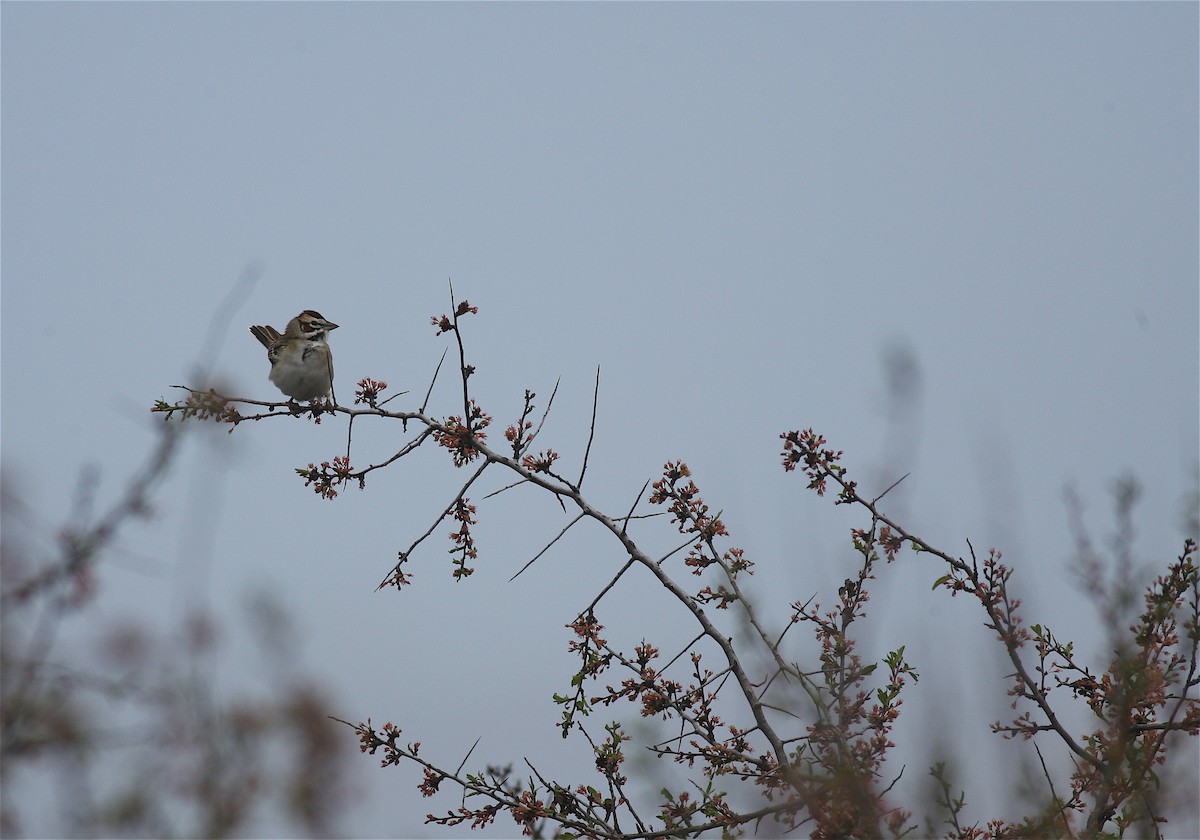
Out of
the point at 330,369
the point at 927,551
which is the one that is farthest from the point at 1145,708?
the point at 330,369

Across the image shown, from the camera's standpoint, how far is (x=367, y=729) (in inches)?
186

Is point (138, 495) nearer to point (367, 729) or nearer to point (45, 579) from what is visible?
point (45, 579)

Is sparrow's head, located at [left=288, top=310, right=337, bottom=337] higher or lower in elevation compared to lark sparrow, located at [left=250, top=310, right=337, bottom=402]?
higher

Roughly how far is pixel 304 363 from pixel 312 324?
0.53 metres

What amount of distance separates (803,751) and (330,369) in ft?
20.3

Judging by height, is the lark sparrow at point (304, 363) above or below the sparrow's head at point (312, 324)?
below

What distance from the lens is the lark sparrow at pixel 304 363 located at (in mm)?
9180

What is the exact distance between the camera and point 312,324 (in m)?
9.59

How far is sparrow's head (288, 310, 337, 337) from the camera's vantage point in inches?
375

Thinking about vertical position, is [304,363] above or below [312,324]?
below

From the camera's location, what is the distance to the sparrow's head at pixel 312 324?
9.53 m

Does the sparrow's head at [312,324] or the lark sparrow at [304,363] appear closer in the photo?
the lark sparrow at [304,363]

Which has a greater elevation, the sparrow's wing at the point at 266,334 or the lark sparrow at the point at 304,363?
the sparrow's wing at the point at 266,334

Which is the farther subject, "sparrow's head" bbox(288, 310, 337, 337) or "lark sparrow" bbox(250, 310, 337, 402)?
"sparrow's head" bbox(288, 310, 337, 337)
